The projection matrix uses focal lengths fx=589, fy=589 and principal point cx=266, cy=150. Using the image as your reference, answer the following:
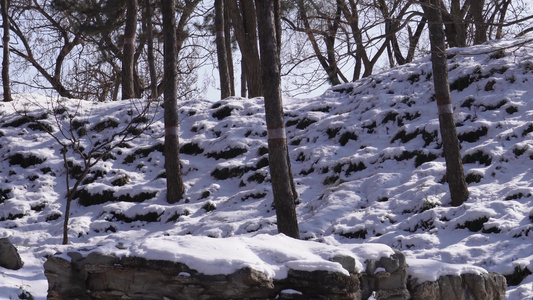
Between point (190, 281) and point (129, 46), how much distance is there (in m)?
12.9

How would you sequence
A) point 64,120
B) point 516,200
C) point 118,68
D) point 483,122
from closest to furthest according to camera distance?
point 516,200
point 483,122
point 64,120
point 118,68

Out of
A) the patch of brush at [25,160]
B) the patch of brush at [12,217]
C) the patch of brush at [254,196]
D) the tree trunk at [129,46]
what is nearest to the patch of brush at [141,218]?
the patch of brush at [254,196]

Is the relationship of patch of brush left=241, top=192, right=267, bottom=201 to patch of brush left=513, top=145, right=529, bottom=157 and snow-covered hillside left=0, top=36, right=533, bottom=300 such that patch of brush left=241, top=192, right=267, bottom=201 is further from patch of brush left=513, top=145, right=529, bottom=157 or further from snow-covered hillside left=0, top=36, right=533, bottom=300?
patch of brush left=513, top=145, right=529, bottom=157

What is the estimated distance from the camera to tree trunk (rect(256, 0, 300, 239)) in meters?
8.36

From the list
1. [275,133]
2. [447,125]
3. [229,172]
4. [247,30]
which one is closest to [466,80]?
[447,125]

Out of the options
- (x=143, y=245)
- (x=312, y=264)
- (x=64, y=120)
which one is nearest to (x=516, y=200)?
(x=312, y=264)

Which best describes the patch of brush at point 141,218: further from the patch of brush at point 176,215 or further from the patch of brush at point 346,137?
the patch of brush at point 346,137

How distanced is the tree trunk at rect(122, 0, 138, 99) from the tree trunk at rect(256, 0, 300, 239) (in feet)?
26.7

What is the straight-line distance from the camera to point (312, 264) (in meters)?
4.52

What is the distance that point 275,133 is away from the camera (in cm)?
847

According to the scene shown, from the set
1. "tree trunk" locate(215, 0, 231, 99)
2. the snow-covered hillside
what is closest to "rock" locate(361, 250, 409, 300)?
the snow-covered hillside

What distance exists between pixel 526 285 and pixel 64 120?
38.3 feet

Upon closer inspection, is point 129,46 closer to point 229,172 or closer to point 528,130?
point 229,172

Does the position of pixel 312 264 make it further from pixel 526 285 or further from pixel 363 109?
pixel 363 109
